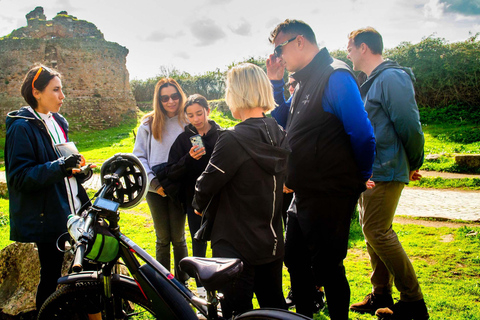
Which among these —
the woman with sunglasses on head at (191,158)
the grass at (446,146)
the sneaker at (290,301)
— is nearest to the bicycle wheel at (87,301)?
the woman with sunglasses on head at (191,158)

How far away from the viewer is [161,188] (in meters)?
3.62

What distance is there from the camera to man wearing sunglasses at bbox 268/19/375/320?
8.36 ft

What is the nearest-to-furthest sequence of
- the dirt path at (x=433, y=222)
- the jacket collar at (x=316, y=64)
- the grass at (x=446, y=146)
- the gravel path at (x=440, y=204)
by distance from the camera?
the jacket collar at (x=316, y=64) → the dirt path at (x=433, y=222) → the gravel path at (x=440, y=204) → the grass at (x=446, y=146)

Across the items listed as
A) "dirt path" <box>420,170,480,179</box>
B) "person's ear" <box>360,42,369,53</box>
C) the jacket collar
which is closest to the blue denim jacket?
"person's ear" <box>360,42,369,53</box>

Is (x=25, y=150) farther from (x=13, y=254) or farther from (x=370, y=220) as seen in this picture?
(x=370, y=220)

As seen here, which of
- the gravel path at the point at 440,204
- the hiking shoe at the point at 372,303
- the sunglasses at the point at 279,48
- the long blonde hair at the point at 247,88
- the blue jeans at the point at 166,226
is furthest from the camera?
the gravel path at the point at 440,204

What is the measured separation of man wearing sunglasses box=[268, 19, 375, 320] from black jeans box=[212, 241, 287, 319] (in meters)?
0.40

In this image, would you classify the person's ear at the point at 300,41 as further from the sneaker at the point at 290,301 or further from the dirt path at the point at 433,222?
the dirt path at the point at 433,222

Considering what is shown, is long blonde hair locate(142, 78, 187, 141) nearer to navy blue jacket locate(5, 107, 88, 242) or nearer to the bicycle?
navy blue jacket locate(5, 107, 88, 242)

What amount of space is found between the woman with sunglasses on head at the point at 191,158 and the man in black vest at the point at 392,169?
1617 mm

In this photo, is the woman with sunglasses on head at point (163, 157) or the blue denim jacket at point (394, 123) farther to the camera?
the woman with sunglasses on head at point (163, 157)

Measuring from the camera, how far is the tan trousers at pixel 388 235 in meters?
2.98

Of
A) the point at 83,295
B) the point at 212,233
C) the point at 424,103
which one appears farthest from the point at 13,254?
the point at 424,103

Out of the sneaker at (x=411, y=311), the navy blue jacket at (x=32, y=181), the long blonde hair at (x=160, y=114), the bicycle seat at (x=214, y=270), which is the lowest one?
the sneaker at (x=411, y=311)
